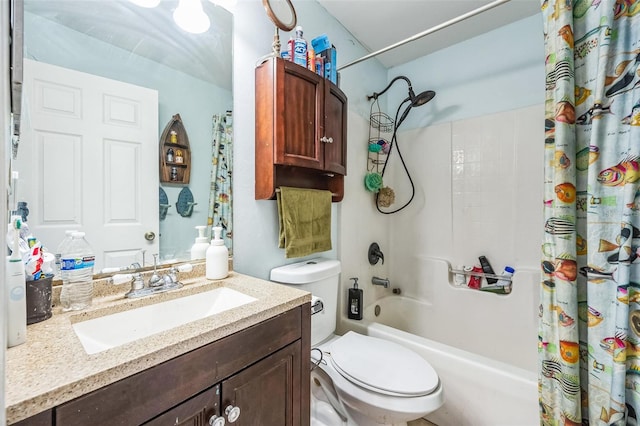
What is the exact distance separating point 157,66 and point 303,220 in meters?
0.83

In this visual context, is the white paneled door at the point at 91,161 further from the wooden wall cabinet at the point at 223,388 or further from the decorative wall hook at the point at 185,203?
the wooden wall cabinet at the point at 223,388

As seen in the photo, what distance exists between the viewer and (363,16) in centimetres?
173

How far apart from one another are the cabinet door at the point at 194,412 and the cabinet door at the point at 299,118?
836 mm

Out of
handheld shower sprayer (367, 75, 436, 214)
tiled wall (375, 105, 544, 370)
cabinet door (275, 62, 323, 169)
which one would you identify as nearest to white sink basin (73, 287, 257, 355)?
cabinet door (275, 62, 323, 169)

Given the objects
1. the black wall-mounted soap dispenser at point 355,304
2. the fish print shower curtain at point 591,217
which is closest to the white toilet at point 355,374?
the black wall-mounted soap dispenser at point 355,304

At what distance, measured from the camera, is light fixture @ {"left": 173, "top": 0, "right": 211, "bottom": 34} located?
3.39 feet

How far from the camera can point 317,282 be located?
132 cm

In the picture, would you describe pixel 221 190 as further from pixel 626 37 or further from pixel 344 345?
pixel 626 37

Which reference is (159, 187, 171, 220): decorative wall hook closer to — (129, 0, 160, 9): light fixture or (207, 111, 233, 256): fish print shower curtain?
(207, 111, 233, 256): fish print shower curtain

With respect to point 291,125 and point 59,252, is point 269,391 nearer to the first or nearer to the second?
point 59,252

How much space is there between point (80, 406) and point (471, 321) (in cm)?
207

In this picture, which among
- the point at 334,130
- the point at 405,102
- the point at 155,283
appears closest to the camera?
the point at 155,283

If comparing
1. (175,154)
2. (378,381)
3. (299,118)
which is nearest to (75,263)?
(175,154)

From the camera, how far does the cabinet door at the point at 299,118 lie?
1.16m
